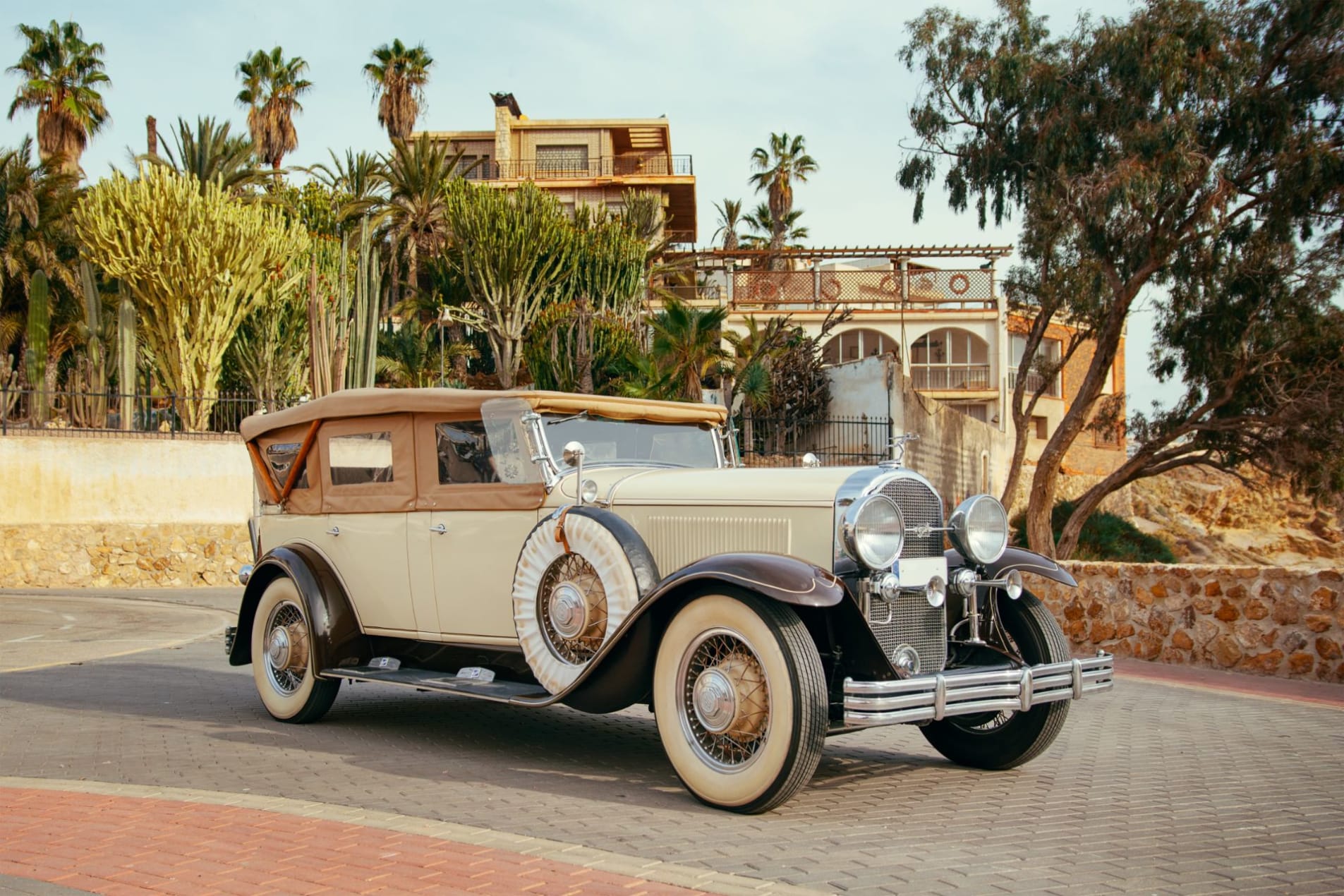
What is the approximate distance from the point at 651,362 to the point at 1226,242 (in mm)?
12112

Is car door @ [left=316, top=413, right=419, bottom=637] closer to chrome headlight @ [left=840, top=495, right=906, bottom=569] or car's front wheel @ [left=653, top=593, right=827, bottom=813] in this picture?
car's front wheel @ [left=653, top=593, right=827, bottom=813]

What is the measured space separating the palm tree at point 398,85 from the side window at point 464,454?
41173 mm

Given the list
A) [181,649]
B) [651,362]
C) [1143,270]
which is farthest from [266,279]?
[1143,270]

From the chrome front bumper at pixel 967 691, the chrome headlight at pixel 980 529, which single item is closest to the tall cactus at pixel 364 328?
the chrome headlight at pixel 980 529

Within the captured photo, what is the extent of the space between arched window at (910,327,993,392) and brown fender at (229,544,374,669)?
104ft

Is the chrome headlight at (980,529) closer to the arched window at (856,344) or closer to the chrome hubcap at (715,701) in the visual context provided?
the chrome hubcap at (715,701)

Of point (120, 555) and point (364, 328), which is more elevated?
point (364, 328)

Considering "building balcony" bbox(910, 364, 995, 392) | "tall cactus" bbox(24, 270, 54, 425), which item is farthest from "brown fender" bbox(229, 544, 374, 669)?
"building balcony" bbox(910, 364, 995, 392)

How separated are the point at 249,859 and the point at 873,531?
2.81 metres

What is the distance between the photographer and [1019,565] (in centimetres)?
593

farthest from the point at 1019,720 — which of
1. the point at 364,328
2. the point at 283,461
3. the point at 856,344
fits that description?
the point at 856,344

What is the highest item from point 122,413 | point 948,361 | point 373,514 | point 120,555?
point 948,361

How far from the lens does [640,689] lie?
5.54m

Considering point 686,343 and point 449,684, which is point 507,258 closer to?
point 686,343
